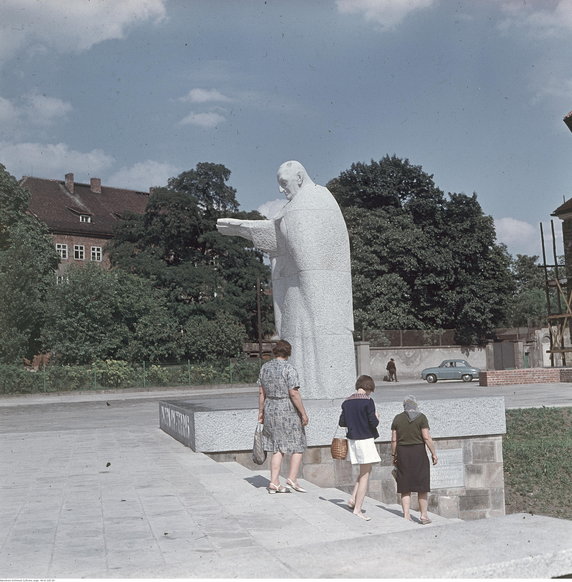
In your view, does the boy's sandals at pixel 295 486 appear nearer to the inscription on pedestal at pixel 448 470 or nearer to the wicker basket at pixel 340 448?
the wicker basket at pixel 340 448

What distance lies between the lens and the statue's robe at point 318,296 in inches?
431

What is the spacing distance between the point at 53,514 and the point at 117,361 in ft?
106

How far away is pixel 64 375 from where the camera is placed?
3572 centimetres

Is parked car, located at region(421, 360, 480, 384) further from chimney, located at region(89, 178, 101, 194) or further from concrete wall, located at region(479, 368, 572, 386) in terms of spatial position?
chimney, located at region(89, 178, 101, 194)

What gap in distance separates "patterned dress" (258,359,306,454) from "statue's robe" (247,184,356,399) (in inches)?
133

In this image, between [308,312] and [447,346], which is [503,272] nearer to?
[447,346]

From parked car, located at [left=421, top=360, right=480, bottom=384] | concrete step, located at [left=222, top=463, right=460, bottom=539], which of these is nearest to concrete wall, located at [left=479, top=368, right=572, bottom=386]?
parked car, located at [left=421, top=360, right=480, bottom=384]

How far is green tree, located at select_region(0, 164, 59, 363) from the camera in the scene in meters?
41.2

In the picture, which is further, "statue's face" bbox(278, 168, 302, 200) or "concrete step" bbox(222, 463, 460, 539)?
"statue's face" bbox(278, 168, 302, 200)

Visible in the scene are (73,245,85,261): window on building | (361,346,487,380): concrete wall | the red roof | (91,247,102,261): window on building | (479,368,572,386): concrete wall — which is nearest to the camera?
(479,368,572,386): concrete wall

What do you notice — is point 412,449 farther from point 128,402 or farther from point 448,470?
point 128,402

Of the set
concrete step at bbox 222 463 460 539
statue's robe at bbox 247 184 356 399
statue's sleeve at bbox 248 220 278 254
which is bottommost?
concrete step at bbox 222 463 460 539

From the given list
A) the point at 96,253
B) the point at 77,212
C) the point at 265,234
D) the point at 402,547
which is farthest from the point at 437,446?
the point at 77,212

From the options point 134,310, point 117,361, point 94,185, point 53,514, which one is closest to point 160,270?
point 134,310
